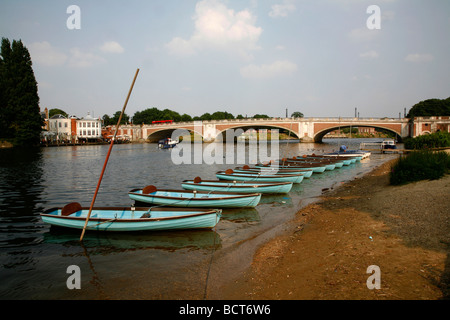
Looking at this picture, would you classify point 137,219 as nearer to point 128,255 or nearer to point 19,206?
point 128,255

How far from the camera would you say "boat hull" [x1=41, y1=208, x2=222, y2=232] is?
39.0ft

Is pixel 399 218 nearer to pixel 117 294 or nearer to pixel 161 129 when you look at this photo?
pixel 117 294

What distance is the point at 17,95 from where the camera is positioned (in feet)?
225

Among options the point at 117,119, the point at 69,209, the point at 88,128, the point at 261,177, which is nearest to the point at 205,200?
the point at 69,209

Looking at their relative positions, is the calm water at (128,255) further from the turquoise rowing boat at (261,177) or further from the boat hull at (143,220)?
the turquoise rowing boat at (261,177)

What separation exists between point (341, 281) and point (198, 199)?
31.8ft

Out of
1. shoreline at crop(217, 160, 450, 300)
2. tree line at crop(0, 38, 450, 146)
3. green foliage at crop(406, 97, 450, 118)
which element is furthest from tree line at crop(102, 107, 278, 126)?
shoreline at crop(217, 160, 450, 300)

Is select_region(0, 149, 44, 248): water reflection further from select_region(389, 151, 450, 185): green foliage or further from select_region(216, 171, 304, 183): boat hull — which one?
select_region(389, 151, 450, 185): green foliage

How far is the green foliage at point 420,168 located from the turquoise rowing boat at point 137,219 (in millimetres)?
12815

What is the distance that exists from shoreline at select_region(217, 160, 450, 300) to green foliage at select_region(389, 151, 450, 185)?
4.50m

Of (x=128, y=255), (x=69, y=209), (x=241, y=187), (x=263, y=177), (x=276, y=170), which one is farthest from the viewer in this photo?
(x=276, y=170)

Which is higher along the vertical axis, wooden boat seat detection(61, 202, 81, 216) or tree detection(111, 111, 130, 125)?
tree detection(111, 111, 130, 125)

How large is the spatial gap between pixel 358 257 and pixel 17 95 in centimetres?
8341
